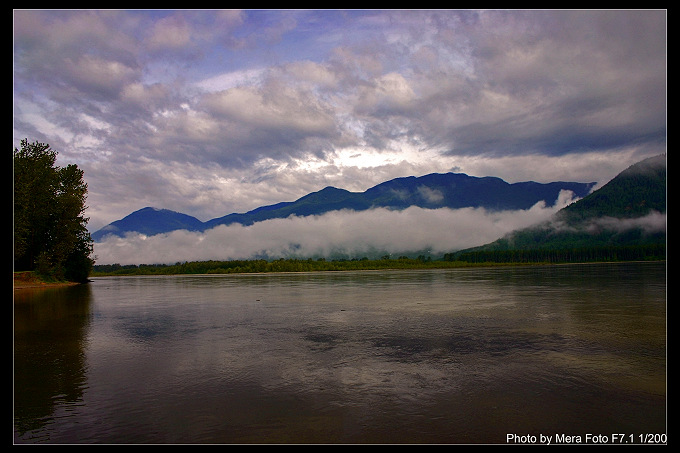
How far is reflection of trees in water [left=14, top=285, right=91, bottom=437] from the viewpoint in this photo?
992 centimetres

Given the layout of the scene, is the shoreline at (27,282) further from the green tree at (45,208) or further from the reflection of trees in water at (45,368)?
the reflection of trees in water at (45,368)

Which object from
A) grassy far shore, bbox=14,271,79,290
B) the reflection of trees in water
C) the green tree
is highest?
the green tree

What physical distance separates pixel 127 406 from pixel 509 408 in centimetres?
968

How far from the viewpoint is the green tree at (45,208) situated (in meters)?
60.4

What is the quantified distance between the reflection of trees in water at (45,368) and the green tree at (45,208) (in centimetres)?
4371

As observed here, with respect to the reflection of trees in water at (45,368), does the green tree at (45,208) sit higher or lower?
higher

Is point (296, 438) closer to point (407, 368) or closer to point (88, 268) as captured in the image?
point (407, 368)

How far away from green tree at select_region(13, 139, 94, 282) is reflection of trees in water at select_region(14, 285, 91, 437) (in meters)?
43.7

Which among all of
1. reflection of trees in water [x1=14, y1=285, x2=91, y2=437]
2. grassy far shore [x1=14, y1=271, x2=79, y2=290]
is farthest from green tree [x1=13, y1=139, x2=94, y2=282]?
reflection of trees in water [x1=14, y1=285, x2=91, y2=437]

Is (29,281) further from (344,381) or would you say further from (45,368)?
(344,381)

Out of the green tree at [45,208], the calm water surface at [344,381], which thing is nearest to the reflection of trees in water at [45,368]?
the calm water surface at [344,381]

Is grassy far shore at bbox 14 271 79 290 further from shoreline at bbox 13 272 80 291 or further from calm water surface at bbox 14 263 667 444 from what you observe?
calm water surface at bbox 14 263 667 444
